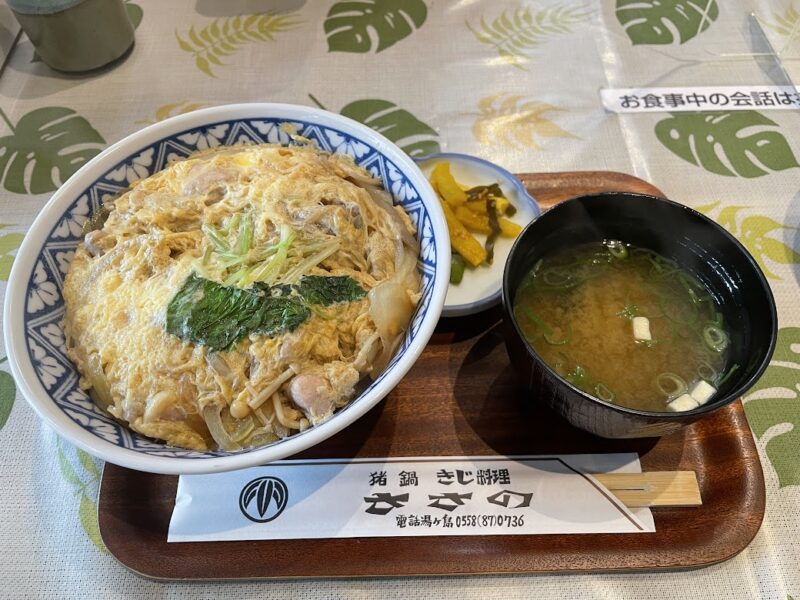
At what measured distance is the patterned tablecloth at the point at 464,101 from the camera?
177cm

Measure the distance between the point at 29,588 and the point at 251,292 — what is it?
103 centimetres

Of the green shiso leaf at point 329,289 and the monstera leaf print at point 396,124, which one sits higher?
the green shiso leaf at point 329,289

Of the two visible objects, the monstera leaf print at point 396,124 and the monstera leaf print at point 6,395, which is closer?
the monstera leaf print at point 6,395

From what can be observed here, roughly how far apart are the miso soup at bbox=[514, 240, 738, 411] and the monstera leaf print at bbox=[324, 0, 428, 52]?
1.93 metres

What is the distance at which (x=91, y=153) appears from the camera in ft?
8.75

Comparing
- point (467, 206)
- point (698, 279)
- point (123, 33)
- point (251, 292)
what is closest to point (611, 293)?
point (698, 279)

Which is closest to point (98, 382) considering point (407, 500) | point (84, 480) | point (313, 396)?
point (84, 480)

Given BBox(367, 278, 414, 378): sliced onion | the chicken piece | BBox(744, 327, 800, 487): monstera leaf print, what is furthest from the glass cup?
BBox(744, 327, 800, 487): monstera leaf print

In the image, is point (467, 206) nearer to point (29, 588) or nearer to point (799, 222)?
point (799, 222)

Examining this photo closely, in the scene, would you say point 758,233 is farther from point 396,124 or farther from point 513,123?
point 396,124

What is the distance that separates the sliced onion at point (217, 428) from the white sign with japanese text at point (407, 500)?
0.79ft

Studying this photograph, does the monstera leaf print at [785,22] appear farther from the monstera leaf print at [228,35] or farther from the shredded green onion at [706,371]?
the monstera leaf print at [228,35]

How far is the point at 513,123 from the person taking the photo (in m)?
2.72

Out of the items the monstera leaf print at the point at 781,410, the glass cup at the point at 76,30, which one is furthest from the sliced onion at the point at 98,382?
the glass cup at the point at 76,30
